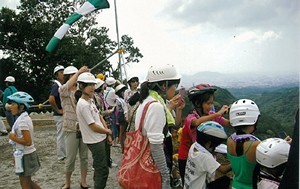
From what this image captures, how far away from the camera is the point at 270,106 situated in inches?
161

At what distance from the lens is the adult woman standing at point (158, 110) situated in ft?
7.54

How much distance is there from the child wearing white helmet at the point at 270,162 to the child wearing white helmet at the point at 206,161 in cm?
38

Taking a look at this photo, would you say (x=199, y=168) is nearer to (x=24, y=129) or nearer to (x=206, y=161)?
(x=206, y=161)

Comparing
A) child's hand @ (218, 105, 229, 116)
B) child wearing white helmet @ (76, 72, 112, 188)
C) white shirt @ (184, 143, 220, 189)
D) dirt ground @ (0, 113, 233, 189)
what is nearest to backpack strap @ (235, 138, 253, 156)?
white shirt @ (184, 143, 220, 189)

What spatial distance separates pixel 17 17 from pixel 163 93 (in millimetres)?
25538

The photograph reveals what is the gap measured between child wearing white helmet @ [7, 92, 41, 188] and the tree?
19.7m

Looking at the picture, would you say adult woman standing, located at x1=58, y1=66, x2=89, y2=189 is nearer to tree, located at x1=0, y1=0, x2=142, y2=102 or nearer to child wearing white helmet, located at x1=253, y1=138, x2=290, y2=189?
child wearing white helmet, located at x1=253, y1=138, x2=290, y2=189

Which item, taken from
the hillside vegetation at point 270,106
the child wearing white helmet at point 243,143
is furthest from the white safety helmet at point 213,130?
the hillside vegetation at point 270,106

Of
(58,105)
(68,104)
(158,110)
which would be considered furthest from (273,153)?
(58,105)

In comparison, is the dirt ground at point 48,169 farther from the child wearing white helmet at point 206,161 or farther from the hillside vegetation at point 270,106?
the child wearing white helmet at point 206,161

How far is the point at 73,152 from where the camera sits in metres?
4.33

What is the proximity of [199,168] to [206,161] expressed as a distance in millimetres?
111

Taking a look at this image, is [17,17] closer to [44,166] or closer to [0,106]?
[0,106]

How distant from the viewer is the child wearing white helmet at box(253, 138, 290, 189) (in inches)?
77.5
